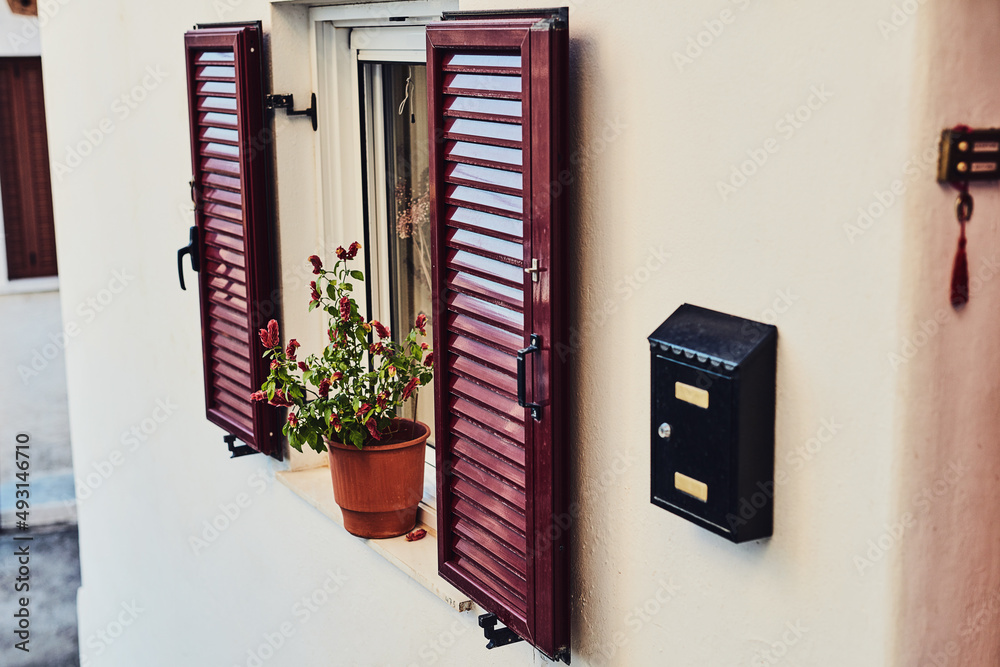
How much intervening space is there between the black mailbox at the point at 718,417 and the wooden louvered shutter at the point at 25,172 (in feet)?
26.3

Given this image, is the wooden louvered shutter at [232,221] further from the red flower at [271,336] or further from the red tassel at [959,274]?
the red tassel at [959,274]

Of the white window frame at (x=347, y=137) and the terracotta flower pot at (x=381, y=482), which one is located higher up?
the white window frame at (x=347, y=137)

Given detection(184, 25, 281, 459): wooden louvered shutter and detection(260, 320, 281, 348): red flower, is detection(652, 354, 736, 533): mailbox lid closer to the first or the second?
detection(260, 320, 281, 348): red flower

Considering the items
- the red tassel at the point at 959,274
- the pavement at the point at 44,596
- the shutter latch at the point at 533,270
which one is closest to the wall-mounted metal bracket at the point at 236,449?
the shutter latch at the point at 533,270

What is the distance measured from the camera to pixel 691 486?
6.02 ft

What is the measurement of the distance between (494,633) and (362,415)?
0.71 meters

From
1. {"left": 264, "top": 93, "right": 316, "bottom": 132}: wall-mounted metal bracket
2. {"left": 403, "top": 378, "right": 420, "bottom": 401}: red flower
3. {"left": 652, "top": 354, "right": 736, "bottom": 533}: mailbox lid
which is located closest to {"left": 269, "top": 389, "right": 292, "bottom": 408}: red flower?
{"left": 403, "top": 378, "right": 420, "bottom": 401}: red flower

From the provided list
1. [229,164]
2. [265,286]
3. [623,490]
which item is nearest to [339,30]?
[229,164]

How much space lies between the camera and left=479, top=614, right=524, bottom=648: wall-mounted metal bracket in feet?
7.89

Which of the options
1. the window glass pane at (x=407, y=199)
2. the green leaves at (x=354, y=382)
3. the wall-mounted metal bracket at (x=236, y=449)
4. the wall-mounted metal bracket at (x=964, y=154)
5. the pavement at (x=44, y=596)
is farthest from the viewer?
the pavement at (x=44, y=596)

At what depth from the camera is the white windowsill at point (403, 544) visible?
2707mm

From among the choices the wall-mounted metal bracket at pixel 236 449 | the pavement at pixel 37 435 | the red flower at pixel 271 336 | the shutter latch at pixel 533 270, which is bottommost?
the pavement at pixel 37 435

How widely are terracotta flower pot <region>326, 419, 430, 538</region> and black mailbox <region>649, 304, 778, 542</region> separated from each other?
3.94 ft

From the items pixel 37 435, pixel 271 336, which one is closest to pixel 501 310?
pixel 271 336
